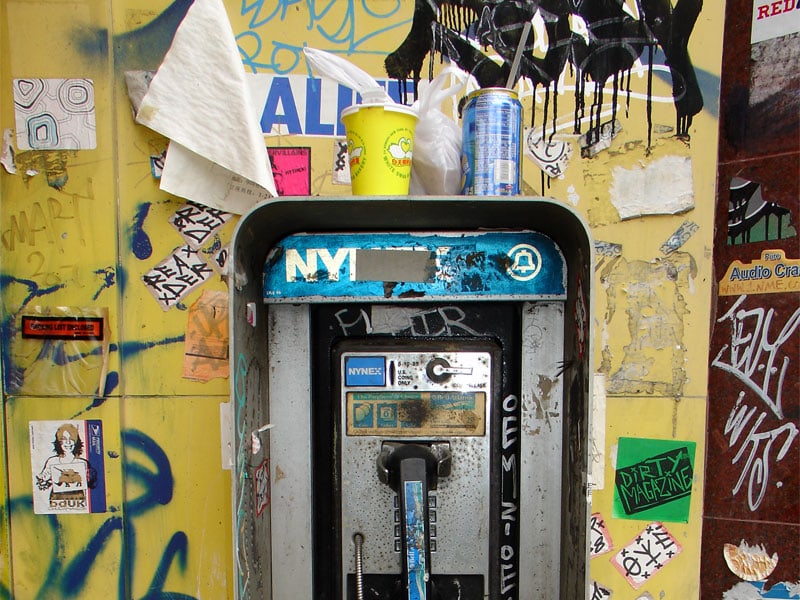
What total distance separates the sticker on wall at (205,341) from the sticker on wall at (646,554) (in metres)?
1.35

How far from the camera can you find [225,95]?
1.47m

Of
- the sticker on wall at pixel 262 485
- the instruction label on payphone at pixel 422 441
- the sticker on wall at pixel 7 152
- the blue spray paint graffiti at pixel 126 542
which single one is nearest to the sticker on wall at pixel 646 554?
the instruction label on payphone at pixel 422 441

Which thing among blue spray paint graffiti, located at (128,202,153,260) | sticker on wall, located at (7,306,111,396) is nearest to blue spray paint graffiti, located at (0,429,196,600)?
sticker on wall, located at (7,306,111,396)

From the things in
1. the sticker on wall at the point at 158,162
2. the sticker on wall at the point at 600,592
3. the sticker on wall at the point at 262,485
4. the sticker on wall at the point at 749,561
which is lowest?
the sticker on wall at the point at 600,592

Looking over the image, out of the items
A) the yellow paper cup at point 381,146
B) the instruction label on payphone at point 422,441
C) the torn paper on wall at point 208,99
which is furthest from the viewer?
the torn paper on wall at point 208,99

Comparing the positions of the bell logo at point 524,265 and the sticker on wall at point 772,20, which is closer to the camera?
the bell logo at point 524,265

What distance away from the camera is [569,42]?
5.08 ft

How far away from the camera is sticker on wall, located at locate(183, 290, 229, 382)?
1.57 m

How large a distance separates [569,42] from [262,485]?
1.52m

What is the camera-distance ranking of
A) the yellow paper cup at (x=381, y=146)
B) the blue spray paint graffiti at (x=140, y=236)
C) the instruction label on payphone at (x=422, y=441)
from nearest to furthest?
the yellow paper cup at (x=381, y=146), the instruction label on payphone at (x=422, y=441), the blue spray paint graffiti at (x=140, y=236)

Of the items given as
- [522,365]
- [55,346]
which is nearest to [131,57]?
[55,346]

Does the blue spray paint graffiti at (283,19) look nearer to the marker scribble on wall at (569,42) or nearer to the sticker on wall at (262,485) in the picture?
the marker scribble on wall at (569,42)

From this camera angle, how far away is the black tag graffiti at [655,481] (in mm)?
1562

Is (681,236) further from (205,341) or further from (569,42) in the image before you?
(205,341)
